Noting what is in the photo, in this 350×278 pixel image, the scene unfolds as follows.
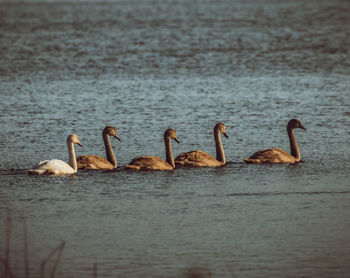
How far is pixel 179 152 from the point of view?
15.6 metres

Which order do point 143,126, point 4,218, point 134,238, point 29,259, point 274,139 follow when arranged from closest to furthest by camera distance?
point 29,259, point 134,238, point 4,218, point 274,139, point 143,126

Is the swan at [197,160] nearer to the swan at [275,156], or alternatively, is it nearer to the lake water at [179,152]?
the lake water at [179,152]

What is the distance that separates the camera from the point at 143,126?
59.2 feet

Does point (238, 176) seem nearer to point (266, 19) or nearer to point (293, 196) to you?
point (293, 196)

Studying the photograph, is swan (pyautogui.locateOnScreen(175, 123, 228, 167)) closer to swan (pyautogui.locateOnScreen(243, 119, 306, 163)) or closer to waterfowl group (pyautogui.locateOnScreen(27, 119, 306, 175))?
waterfowl group (pyautogui.locateOnScreen(27, 119, 306, 175))

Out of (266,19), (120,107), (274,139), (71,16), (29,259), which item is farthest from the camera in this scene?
(71,16)

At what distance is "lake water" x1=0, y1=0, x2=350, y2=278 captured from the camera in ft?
30.6

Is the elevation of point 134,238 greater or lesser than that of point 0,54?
lesser

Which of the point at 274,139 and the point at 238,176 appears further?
the point at 274,139

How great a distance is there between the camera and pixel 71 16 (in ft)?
174

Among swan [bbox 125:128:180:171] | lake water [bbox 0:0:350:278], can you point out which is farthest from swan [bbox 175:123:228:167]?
swan [bbox 125:128:180:171]

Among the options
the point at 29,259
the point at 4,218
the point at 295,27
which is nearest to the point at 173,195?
the point at 4,218

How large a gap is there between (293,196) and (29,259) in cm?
428

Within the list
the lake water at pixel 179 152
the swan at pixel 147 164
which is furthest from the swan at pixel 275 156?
the swan at pixel 147 164
